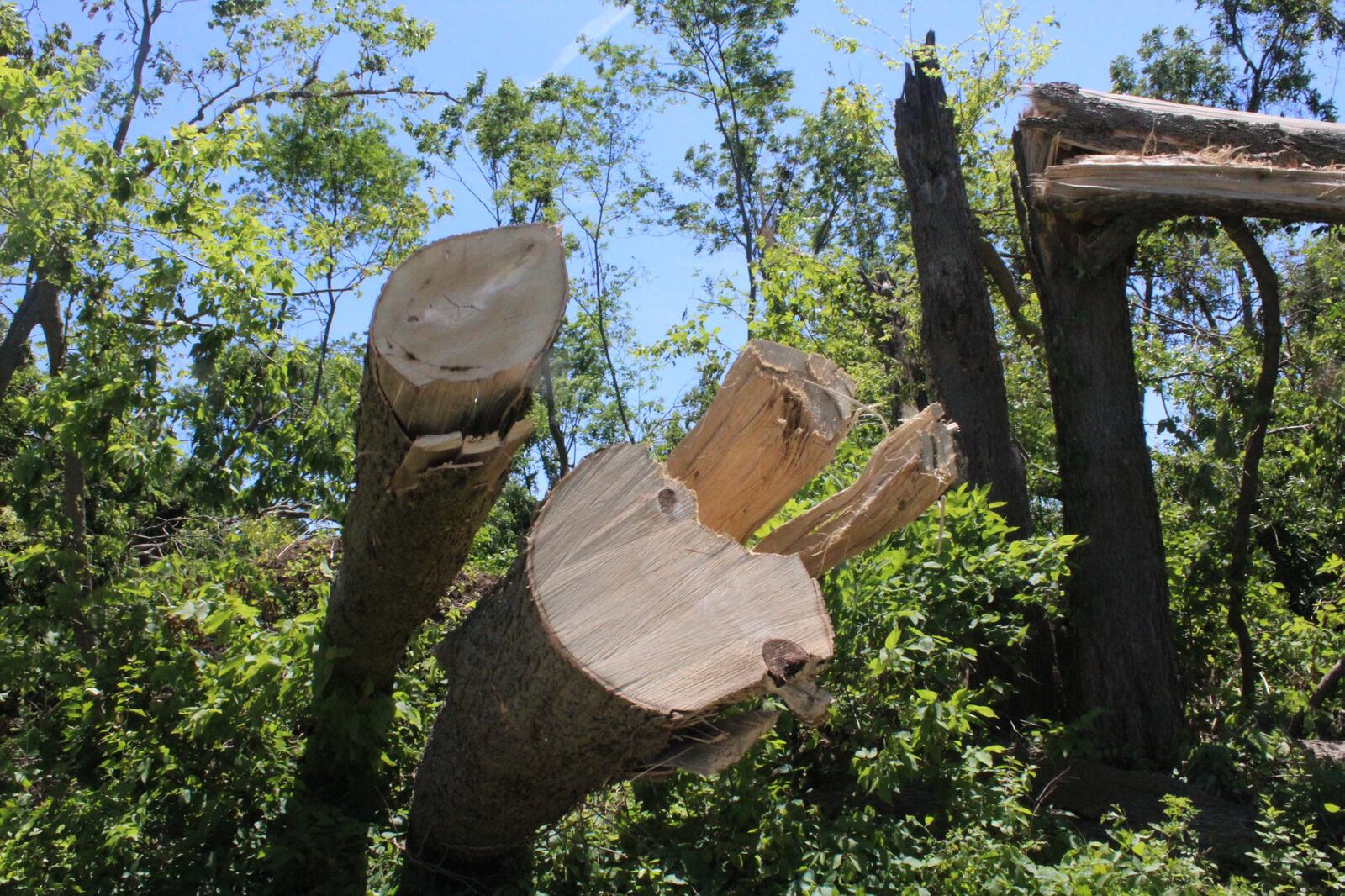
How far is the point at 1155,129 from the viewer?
529 centimetres

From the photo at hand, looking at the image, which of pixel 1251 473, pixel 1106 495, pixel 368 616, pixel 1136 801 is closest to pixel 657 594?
pixel 368 616

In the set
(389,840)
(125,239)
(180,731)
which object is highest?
(125,239)

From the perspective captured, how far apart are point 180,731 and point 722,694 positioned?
2.12 metres

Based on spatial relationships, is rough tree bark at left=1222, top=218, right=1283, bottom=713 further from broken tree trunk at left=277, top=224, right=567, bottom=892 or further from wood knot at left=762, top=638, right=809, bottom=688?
broken tree trunk at left=277, top=224, right=567, bottom=892

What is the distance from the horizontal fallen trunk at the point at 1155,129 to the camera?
488 cm

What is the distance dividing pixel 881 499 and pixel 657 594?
1.28m

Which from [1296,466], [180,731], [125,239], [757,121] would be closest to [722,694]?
[180,731]

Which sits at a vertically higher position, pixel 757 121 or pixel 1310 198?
pixel 757 121

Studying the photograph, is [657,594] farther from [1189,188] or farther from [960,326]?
[960,326]

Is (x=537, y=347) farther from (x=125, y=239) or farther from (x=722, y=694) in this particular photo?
(x=125, y=239)

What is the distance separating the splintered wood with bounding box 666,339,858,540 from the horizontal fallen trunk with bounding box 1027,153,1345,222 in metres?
2.70

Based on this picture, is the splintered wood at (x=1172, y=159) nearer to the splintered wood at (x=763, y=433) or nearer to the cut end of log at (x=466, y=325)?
the splintered wood at (x=763, y=433)

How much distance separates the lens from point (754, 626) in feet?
8.44

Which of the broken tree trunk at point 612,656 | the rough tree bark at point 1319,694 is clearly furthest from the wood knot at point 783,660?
the rough tree bark at point 1319,694
